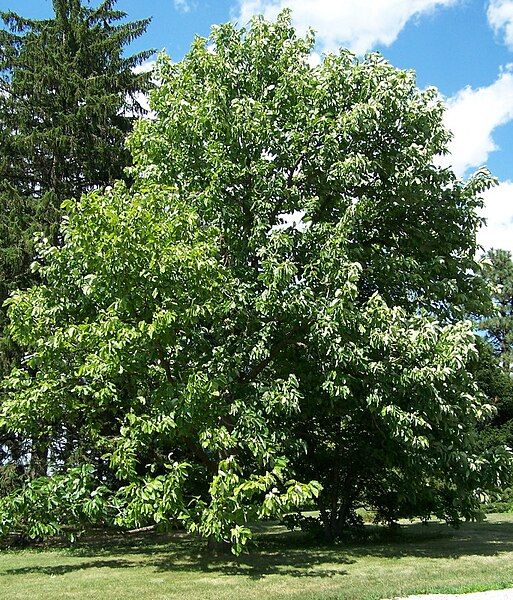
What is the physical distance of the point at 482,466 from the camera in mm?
10430

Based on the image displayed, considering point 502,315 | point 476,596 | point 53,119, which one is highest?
point 53,119

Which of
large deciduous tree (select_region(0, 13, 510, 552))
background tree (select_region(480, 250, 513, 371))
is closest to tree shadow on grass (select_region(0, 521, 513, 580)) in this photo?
large deciduous tree (select_region(0, 13, 510, 552))

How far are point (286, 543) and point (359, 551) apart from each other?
220cm

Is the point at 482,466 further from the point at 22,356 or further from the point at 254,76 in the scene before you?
the point at 22,356

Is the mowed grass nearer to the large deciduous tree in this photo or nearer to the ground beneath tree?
the ground beneath tree

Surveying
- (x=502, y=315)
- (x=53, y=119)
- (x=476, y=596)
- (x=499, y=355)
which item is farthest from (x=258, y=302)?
(x=502, y=315)

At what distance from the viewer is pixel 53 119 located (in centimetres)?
1709

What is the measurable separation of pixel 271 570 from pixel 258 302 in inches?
154

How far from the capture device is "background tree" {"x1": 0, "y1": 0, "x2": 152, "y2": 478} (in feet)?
52.0

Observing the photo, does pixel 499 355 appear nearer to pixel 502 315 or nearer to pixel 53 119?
pixel 502 315

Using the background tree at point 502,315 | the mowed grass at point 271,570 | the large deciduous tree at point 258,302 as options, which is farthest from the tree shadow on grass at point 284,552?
the background tree at point 502,315

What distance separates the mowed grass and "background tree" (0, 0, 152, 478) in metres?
5.51

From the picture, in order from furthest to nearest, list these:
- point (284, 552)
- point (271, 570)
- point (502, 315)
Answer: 1. point (502, 315)
2. point (284, 552)
3. point (271, 570)

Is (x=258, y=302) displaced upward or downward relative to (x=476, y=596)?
upward
